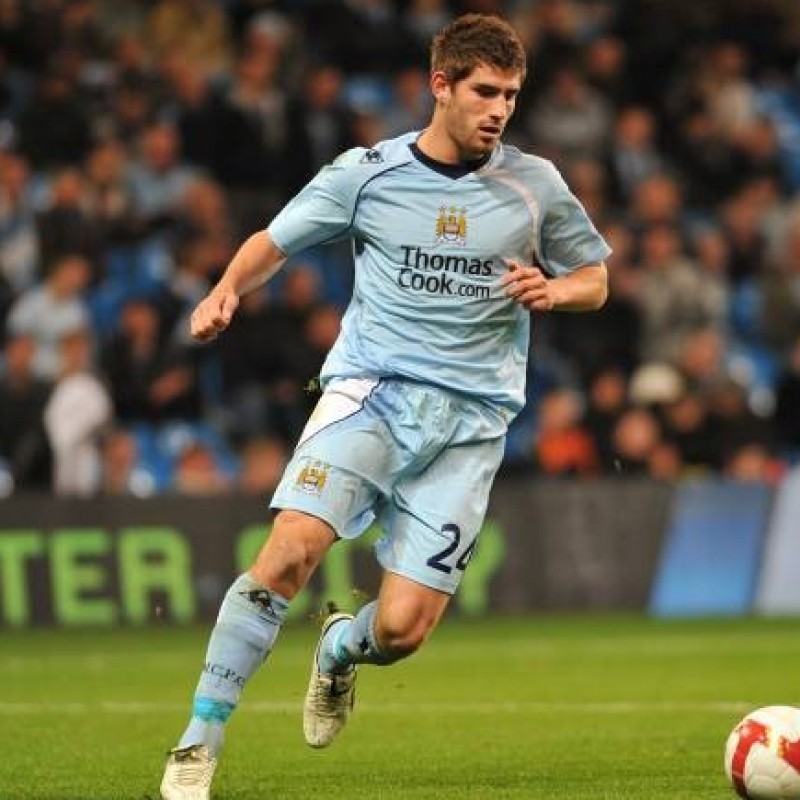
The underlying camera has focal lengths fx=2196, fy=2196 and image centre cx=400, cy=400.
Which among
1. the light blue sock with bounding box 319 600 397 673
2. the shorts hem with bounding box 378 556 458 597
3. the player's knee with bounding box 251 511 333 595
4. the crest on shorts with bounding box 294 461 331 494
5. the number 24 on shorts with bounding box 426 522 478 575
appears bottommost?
the light blue sock with bounding box 319 600 397 673

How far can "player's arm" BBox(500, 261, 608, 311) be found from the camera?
700 cm

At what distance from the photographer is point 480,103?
7.14m

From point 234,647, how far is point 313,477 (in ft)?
2.00

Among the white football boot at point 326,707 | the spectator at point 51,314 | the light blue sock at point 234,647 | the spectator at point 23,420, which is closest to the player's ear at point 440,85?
the light blue sock at point 234,647

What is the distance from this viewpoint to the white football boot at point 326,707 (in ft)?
25.5

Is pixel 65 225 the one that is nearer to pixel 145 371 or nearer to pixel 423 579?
pixel 145 371

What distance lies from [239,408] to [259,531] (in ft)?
6.06

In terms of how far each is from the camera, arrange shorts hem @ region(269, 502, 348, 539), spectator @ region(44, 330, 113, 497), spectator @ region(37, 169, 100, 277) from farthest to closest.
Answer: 1. spectator @ region(37, 169, 100, 277)
2. spectator @ region(44, 330, 113, 497)
3. shorts hem @ region(269, 502, 348, 539)

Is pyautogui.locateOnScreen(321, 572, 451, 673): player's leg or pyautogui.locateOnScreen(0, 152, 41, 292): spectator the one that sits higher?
pyautogui.locateOnScreen(321, 572, 451, 673): player's leg

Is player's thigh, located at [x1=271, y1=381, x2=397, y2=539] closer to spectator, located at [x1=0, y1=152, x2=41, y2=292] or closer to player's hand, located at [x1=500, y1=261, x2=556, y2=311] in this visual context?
A: player's hand, located at [x1=500, y1=261, x2=556, y2=311]

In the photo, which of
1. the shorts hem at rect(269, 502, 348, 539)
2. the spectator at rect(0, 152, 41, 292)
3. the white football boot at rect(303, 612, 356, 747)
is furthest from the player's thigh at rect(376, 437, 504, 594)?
the spectator at rect(0, 152, 41, 292)

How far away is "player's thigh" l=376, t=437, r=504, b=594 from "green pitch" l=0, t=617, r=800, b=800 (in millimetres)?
735

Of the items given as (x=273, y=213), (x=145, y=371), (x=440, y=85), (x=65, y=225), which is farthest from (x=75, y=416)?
(x=440, y=85)

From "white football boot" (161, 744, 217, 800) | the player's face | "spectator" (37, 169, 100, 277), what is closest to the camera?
"white football boot" (161, 744, 217, 800)
